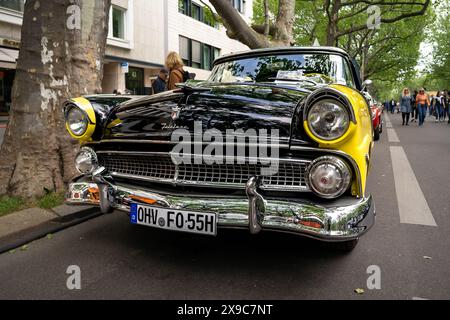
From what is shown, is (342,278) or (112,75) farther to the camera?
(112,75)

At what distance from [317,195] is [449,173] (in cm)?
446

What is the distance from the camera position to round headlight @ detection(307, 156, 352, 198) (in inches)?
88.4

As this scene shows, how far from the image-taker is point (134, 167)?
2914mm

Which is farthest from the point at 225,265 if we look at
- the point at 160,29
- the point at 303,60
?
the point at 160,29

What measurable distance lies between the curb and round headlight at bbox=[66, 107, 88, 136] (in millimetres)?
952

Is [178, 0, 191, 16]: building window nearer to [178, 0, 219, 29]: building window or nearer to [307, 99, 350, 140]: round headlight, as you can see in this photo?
[178, 0, 219, 29]: building window

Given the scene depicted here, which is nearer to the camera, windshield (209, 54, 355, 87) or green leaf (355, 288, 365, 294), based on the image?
green leaf (355, 288, 365, 294)

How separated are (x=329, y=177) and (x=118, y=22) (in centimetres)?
1930

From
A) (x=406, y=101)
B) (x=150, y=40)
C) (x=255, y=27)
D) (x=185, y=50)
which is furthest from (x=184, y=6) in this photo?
(x=255, y=27)

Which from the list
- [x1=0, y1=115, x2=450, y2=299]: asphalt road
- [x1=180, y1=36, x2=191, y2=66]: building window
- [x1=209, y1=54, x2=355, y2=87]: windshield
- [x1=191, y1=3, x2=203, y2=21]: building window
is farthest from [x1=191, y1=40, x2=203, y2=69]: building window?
[x1=0, y1=115, x2=450, y2=299]: asphalt road

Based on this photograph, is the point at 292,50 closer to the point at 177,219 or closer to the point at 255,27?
the point at 177,219

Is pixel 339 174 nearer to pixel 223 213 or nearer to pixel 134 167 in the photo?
pixel 223 213

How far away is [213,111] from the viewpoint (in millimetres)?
2592

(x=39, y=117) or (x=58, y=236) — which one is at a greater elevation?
(x=39, y=117)
